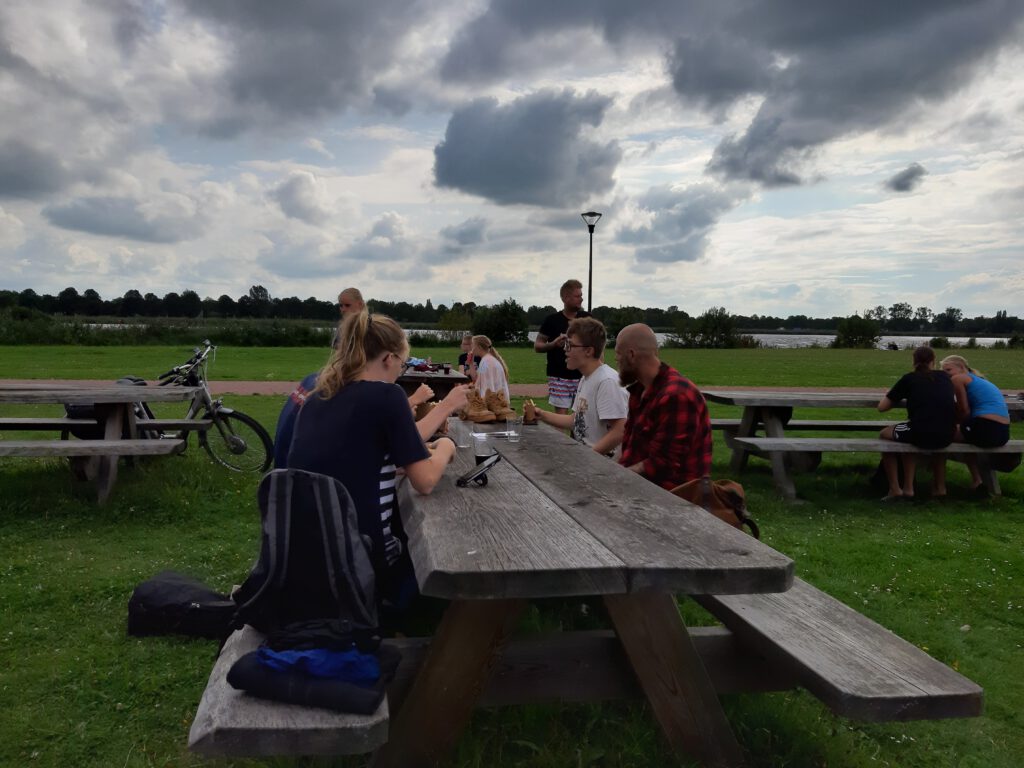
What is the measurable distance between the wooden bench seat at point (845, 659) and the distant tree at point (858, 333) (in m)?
49.2

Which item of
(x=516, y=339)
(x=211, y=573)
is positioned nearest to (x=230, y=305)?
(x=516, y=339)

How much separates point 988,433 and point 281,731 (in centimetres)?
695

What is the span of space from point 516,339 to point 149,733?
139ft

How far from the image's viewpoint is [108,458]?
6344 millimetres

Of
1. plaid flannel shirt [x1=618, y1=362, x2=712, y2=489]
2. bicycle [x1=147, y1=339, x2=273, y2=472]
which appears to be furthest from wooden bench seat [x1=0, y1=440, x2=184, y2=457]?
plaid flannel shirt [x1=618, y1=362, x2=712, y2=489]

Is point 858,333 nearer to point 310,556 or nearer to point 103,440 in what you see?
point 103,440

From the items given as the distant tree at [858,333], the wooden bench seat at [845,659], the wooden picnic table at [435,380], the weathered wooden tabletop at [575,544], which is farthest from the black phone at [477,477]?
the distant tree at [858,333]

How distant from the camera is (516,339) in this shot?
4522 centimetres

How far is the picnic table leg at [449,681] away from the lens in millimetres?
2504

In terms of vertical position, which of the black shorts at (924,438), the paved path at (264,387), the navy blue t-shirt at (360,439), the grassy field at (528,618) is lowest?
the grassy field at (528,618)

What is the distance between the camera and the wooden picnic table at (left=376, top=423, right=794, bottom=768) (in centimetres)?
216

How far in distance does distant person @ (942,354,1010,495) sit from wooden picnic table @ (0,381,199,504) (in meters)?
6.69

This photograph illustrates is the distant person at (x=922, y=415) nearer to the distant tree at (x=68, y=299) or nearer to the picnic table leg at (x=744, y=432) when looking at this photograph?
the picnic table leg at (x=744, y=432)

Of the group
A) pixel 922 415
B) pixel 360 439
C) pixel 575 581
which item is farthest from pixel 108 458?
pixel 922 415
